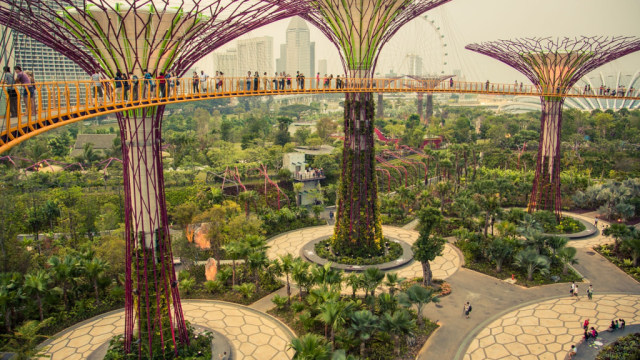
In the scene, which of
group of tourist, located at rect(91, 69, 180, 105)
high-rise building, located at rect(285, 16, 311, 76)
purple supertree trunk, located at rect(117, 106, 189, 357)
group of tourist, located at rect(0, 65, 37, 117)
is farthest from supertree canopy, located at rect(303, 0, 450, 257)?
high-rise building, located at rect(285, 16, 311, 76)

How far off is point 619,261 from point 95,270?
3275 cm

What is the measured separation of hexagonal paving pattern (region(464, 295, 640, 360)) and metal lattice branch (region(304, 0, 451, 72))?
16657 millimetres

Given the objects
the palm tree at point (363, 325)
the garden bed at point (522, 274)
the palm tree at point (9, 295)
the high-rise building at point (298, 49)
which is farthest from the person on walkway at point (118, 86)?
the high-rise building at point (298, 49)

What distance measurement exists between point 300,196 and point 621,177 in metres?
33.7

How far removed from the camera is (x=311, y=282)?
24250 mm

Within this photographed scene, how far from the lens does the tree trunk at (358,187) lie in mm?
29516

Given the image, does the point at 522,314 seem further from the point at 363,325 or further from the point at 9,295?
the point at 9,295

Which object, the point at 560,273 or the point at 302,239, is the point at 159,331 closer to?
the point at 302,239

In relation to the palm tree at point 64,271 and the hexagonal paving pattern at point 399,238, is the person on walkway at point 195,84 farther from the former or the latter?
the hexagonal paving pattern at point 399,238

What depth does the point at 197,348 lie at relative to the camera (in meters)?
20.4

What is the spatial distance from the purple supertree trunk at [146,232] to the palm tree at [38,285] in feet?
20.7

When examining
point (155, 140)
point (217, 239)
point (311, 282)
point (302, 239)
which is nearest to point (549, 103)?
point (302, 239)

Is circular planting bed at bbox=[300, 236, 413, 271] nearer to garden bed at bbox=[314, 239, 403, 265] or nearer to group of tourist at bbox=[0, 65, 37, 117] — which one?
garden bed at bbox=[314, 239, 403, 265]

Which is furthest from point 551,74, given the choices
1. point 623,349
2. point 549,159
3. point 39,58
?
point 39,58
